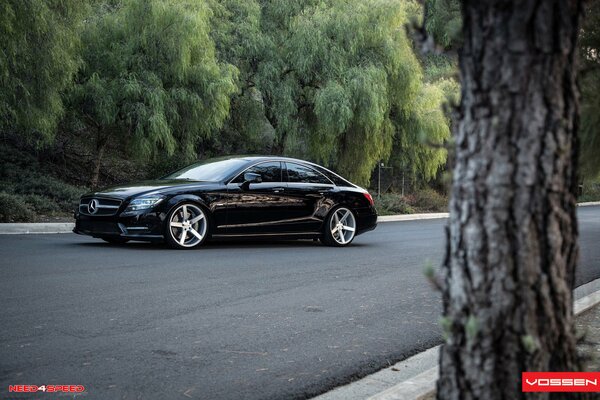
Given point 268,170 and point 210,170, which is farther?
point 268,170

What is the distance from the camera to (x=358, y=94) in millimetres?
22500

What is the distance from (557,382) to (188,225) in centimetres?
908

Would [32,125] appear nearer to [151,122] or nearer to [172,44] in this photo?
[151,122]

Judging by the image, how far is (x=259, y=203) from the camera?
1185 cm

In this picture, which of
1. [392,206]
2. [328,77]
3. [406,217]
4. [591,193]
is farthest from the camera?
[591,193]

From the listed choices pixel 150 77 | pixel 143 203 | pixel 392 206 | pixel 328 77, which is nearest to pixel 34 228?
pixel 143 203

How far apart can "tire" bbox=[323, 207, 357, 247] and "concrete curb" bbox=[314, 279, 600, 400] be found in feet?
23.7

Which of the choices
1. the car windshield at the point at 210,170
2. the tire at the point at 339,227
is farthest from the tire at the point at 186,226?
the tire at the point at 339,227

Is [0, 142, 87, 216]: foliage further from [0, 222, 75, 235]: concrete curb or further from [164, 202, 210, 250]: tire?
[164, 202, 210, 250]: tire

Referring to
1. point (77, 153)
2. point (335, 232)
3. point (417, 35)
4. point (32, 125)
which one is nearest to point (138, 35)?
point (32, 125)

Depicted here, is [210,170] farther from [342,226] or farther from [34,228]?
[34,228]

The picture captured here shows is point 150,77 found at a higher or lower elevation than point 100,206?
higher

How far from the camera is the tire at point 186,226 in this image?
36.1 ft

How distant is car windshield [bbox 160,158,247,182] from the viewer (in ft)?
38.8
